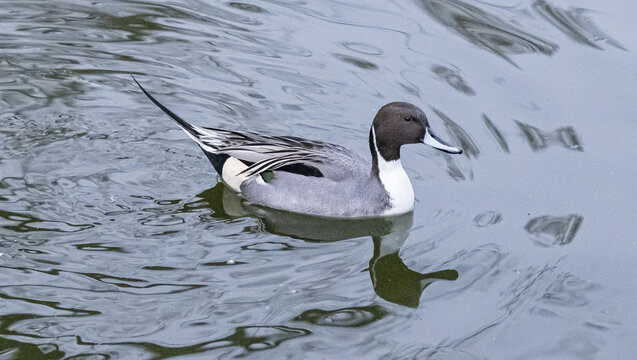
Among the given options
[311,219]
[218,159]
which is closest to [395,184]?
[311,219]

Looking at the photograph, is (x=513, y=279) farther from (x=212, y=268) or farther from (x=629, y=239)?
(x=212, y=268)

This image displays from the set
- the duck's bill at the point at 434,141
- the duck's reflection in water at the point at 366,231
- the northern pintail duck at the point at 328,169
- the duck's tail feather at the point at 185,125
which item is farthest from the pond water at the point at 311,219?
the duck's bill at the point at 434,141

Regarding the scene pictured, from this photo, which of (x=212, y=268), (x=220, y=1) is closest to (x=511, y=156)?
(x=212, y=268)

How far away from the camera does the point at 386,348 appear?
6328mm

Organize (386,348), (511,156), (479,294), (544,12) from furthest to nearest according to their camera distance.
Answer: (544,12) → (511,156) → (479,294) → (386,348)

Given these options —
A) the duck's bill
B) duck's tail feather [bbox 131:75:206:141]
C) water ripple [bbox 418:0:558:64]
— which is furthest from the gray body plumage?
water ripple [bbox 418:0:558:64]

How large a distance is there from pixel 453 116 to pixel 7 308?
403cm

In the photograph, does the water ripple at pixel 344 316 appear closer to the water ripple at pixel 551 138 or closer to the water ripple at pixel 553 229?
the water ripple at pixel 553 229

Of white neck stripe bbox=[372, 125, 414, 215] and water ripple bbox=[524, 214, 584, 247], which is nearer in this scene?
water ripple bbox=[524, 214, 584, 247]

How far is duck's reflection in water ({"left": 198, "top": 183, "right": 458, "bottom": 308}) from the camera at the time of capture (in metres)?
7.14

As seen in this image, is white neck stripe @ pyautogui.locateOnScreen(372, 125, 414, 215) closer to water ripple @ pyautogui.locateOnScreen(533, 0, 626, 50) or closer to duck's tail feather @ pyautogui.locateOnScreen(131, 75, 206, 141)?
duck's tail feather @ pyautogui.locateOnScreen(131, 75, 206, 141)

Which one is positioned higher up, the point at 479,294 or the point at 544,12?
the point at 544,12

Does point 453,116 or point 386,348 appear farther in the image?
point 453,116

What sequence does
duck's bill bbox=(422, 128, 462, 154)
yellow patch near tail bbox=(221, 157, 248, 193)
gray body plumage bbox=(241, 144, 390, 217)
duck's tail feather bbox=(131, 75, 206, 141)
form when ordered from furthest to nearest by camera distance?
duck's tail feather bbox=(131, 75, 206, 141) → yellow patch near tail bbox=(221, 157, 248, 193) → gray body plumage bbox=(241, 144, 390, 217) → duck's bill bbox=(422, 128, 462, 154)
